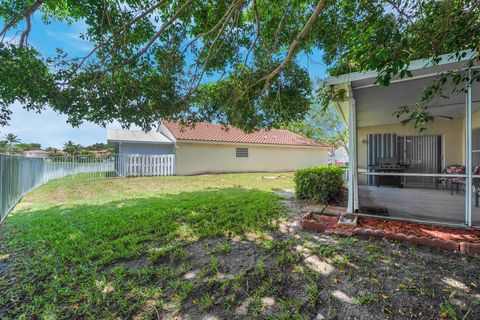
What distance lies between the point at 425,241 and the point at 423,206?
8.44 ft

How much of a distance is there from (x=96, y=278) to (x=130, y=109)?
361cm

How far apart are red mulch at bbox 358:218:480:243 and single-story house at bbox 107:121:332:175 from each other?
11024 mm

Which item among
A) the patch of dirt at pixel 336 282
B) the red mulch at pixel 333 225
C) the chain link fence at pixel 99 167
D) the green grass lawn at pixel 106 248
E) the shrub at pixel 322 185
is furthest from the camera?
the chain link fence at pixel 99 167

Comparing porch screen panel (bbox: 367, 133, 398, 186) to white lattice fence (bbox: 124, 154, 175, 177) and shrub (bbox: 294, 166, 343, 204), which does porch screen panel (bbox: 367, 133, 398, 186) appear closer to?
shrub (bbox: 294, 166, 343, 204)

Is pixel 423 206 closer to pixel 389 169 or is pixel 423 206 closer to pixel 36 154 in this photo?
pixel 389 169

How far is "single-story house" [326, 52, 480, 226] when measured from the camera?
12.8 ft

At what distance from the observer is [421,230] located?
12.6ft

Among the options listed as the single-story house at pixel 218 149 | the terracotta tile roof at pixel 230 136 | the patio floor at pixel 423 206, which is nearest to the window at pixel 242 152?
the single-story house at pixel 218 149

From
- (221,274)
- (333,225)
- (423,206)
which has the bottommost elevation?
(221,274)

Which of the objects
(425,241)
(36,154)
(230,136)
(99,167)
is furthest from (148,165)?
(36,154)

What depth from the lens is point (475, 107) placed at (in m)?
6.08

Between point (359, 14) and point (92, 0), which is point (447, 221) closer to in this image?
point (359, 14)

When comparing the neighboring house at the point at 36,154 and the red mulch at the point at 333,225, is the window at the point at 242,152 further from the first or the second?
the red mulch at the point at 333,225

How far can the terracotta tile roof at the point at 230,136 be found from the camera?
15594 mm
